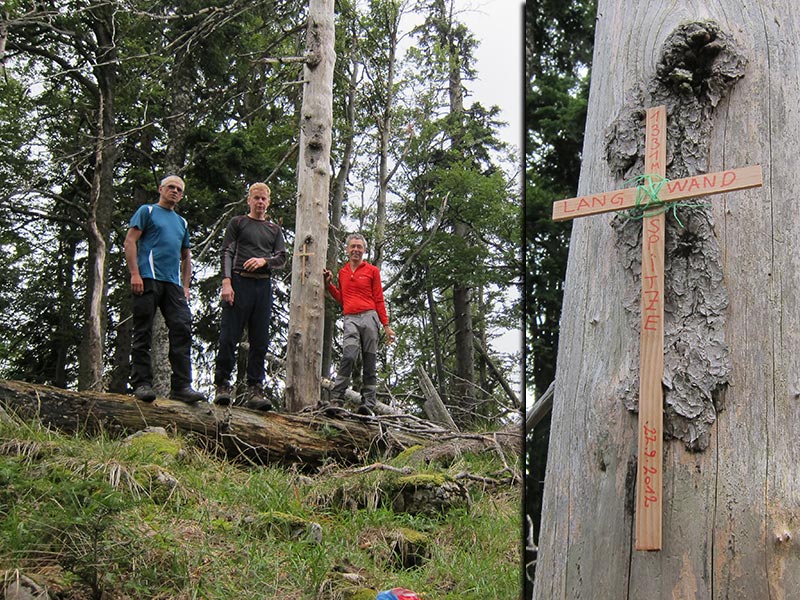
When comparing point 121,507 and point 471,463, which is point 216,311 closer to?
point 471,463

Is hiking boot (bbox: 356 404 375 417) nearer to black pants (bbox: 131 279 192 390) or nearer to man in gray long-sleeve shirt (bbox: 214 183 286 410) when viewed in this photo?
man in gray long-sleeve shirt (bbox: 214 183 286 410)

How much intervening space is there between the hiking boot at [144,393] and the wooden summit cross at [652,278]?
5052 mm

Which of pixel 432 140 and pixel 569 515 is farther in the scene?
pixel 432 140

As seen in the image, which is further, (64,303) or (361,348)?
(64,303)

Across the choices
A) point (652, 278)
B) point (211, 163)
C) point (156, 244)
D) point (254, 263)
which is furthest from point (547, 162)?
point (211, 163)

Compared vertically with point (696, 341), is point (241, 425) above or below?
below

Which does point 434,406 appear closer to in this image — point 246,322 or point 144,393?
point 246,322

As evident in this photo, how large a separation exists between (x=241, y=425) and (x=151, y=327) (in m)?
A: 1.20

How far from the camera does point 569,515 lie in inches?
89.9

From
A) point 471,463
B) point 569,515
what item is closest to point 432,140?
point 471,463

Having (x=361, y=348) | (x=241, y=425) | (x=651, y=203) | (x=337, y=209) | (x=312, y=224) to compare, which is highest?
(x=337, y=209)

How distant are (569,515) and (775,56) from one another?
1.53 m

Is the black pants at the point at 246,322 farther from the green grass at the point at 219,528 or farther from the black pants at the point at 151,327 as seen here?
the green grass at the point at 219,528

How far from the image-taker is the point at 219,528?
15.5 ft
